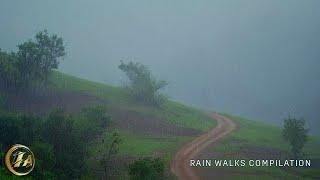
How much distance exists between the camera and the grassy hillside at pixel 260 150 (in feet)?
154

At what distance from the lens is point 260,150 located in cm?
5988

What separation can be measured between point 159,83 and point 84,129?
3702 cm

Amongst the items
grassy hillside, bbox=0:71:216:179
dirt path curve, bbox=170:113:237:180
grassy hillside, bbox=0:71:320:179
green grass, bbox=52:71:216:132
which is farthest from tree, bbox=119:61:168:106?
dirt path curve, bbox=170:113:237:180

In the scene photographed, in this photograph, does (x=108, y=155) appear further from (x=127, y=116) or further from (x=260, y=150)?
(x=260, y=150)

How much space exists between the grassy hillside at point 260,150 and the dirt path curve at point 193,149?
178cm

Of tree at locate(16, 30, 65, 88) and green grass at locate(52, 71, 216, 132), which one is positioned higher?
tree at locate(16, 30, 65, 88)

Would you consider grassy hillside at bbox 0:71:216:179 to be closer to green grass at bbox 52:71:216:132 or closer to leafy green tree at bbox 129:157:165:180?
green grass at bbox 52:71:216:132

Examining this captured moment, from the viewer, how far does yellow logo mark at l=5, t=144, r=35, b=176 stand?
24.1 metres

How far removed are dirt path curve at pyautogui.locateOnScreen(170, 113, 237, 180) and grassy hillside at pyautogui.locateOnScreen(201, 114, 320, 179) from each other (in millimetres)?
1777

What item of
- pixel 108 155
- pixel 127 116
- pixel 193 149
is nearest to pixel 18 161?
pixel 108 155

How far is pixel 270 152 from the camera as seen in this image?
59531 mm

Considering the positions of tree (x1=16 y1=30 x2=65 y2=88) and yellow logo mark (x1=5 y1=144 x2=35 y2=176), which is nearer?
yellow logo mark (x1=5 y1=144 x2=35 y2=176)

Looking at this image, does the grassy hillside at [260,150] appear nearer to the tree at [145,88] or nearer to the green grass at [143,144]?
the green grass at [143,144]

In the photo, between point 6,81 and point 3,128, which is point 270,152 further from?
point 6,81
